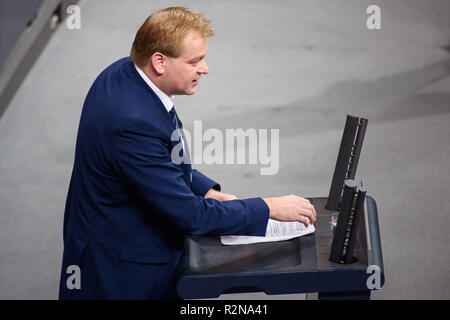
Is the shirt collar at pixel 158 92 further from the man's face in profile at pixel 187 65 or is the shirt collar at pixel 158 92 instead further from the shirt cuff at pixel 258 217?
the shirt cuff at pixel 258 217

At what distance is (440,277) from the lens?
3.65m

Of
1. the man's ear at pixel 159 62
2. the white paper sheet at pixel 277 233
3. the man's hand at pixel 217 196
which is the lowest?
the white paper sheet at pixel 277 233

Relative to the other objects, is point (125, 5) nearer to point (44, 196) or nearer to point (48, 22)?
point (48, 22)

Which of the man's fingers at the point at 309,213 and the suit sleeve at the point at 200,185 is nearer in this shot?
A: the man's fingers at the point at 309,213

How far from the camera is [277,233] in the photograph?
232 centimetres

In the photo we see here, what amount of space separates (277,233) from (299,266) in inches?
8.4

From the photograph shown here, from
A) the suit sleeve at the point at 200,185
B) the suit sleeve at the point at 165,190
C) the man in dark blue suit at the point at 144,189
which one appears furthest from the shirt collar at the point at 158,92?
the suit sleeve at the point at 200,185

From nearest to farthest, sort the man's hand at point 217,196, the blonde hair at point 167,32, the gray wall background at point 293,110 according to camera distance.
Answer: the blonde hair at point 167,32, the man's hand at point 217,196, the gray wall background at point 293,110

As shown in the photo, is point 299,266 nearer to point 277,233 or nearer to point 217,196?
point 277,233

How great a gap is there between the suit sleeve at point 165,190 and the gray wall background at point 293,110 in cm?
142

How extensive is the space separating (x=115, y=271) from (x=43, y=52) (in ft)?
12.5

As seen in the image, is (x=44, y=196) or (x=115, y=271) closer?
(x=115, y=271)

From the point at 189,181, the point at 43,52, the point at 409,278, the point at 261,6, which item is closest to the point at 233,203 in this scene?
the point at 189,181

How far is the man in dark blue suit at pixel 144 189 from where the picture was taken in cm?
218
